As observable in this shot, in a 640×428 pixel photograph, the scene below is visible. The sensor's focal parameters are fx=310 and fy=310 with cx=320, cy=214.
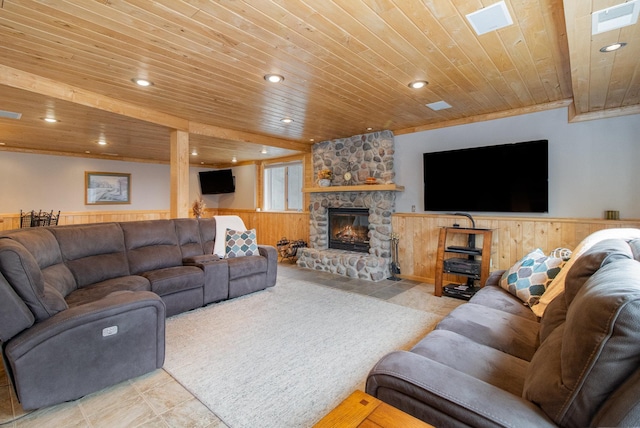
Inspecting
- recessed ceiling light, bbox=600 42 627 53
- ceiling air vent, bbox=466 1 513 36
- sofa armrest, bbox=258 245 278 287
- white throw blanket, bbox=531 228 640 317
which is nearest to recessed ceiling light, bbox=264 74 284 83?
ceiling air vent, bbox=466 1 513 36

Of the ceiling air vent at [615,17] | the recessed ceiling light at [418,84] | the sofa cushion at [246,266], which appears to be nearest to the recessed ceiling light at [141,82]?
the sofa cushion at [246,266]

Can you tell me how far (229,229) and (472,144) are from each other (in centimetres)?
369

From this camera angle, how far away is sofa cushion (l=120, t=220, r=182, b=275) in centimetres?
355

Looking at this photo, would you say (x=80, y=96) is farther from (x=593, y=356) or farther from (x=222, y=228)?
(x=593, y=356)

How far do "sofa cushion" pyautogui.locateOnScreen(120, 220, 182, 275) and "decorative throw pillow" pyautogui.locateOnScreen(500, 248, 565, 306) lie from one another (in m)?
3.65

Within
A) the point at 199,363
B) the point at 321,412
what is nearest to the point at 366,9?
the point at 321,412

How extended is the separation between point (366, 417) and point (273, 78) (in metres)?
2.85

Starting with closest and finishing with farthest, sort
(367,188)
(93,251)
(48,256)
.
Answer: (48,256) → (93,251) → (367,188)

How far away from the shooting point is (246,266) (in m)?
4.06

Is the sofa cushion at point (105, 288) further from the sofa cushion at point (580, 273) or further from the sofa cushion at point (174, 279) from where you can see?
the sofa cushion at point (580, 273)

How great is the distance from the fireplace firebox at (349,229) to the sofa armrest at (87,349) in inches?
150

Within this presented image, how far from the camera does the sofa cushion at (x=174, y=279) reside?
10.7 ft

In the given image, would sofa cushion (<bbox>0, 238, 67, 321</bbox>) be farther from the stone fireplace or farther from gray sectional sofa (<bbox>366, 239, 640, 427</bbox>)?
the stone fireplace

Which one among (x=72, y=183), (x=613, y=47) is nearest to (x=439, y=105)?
(x=613, y=47)
